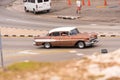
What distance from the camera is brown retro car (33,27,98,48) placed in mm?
29328

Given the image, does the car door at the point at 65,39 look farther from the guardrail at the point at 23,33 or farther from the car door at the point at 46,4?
the car door at the point at 46,4

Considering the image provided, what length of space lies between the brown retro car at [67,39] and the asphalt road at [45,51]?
35 centimetres

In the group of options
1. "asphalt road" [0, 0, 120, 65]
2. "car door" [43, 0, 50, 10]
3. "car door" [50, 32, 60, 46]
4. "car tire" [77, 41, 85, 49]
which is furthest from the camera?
"car door" [43, 0, 50, 10]

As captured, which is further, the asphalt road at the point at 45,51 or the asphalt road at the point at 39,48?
the asphalt road at the point at 39,48

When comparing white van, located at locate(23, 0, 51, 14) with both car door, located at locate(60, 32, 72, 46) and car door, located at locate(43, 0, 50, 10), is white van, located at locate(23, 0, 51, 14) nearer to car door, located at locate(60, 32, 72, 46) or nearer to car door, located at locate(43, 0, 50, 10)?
car door, located at locate(43, 0, 50, 10)

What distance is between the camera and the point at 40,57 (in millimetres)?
27344

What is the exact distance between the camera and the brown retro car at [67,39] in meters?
29.3

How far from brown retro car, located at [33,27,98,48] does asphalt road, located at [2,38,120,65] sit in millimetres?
351

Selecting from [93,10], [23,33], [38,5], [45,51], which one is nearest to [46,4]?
[38,5]

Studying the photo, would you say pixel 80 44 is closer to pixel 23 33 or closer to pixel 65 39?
pixel 65 39

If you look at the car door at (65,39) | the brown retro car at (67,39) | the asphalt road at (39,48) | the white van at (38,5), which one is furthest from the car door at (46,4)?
the car door at (65,39)

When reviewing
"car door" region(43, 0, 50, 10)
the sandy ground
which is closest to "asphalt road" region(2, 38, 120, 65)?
the sandy ground

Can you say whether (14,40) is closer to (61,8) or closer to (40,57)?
(40,57)

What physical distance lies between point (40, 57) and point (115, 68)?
14449 millimetres
